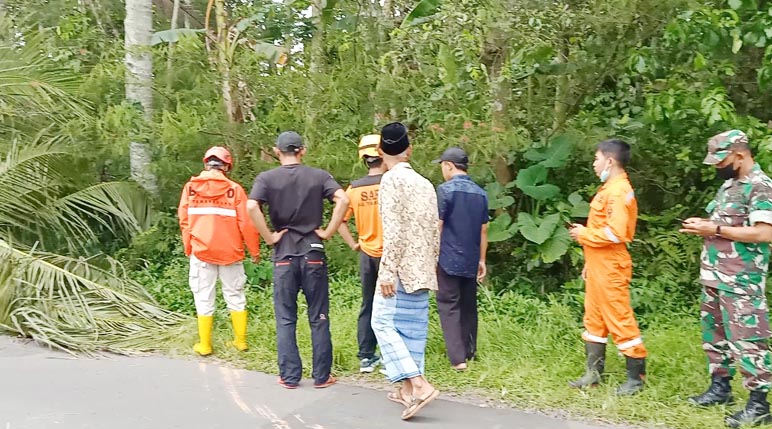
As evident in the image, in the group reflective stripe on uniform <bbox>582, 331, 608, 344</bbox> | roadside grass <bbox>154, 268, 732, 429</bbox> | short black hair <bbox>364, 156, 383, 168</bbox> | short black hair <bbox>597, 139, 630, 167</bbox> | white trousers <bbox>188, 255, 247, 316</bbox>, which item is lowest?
roadside grass <bbox>154, 268, 732, 429</bbox>

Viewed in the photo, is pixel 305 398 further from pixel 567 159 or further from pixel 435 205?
pixel 567 159

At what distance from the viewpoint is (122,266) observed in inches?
304

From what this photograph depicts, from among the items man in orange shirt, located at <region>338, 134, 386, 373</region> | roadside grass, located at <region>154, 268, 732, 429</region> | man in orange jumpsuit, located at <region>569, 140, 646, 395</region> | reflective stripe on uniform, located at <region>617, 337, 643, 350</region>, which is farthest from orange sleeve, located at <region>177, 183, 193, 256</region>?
reflective stripe on uniform, located at <region>617, 337, 643, 350</region>

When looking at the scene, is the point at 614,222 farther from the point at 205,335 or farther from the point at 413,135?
the point at 205,335

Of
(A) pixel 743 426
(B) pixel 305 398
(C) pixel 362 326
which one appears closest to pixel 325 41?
(C) pixel 362 326

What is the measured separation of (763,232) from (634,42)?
3.14 meters

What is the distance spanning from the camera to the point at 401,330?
4.55m

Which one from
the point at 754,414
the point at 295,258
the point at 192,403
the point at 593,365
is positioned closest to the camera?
the point at 754,414

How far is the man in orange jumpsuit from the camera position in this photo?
462 cm

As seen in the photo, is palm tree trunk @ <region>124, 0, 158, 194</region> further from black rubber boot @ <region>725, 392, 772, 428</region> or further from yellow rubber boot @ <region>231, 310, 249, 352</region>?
black rubber boot @ <region>725, 392, 772, 428</region>

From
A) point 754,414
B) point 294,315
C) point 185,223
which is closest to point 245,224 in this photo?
point 185,223

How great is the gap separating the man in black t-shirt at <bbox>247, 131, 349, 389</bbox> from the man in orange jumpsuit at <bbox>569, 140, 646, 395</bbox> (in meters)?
1.73

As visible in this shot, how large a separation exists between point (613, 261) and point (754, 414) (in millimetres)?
1187

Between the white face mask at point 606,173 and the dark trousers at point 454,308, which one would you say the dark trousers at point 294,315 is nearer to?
the dark trousers at point 454,308
